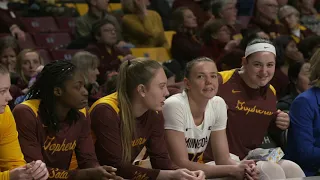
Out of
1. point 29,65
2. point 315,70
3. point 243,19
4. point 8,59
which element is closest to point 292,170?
point 315,70

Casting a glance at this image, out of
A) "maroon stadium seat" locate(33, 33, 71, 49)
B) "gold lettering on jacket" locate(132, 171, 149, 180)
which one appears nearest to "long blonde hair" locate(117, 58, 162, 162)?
"gold lettering on jacket" locate(132, 171, 149, 180)

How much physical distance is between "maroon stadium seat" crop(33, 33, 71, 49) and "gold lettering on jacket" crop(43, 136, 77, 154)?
158 inches

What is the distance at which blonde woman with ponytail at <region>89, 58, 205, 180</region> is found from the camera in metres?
4.05

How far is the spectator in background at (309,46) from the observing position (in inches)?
289

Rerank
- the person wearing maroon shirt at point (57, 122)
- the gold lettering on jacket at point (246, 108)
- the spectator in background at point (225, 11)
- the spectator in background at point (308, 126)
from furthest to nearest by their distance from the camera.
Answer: the spectator in background at point (225, 11)
the gold lettering on jacket at point (246, 108)
the spectator in background at point (308, 126)
the person wearing maroon shirt at point (57, 122)

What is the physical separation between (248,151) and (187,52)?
3.07m

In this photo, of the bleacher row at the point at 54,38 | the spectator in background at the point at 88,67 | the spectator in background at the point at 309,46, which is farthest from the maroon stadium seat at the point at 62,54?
the spectator in background at the point at 309,46

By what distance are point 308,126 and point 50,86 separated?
197 cm

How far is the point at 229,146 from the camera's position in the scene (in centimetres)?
496

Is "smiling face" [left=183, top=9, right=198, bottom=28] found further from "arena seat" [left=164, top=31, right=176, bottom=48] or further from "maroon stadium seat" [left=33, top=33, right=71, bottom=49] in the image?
"maroon stadium seat" [left=33, top=33, right=71, bottom=49]

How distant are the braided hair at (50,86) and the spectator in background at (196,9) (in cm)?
534

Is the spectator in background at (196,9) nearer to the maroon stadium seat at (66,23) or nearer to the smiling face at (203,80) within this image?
the maroon stadium seat at (66,23)

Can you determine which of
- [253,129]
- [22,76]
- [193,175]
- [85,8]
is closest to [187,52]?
[85,8]

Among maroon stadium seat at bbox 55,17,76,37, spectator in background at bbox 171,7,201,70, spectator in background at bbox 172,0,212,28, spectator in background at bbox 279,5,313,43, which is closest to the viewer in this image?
spectator in background at bbox 171,7,201,70
